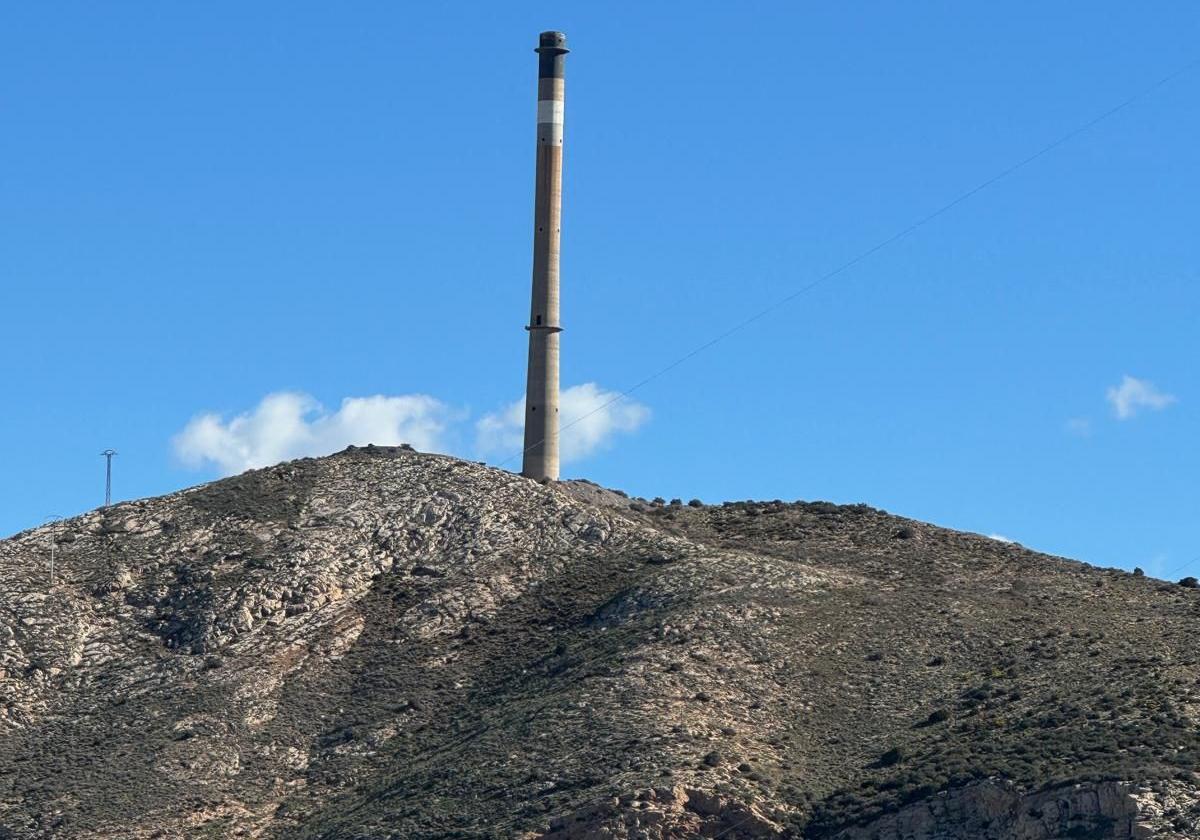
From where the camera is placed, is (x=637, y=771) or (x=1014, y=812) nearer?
(x=1014, y=812)

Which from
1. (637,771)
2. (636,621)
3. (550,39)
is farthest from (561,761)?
(550,39)

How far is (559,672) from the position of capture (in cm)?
8531

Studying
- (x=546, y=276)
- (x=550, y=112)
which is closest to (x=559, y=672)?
(x=546, y=276)

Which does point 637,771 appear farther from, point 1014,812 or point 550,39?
point 550,39

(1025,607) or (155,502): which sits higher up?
(155,502)

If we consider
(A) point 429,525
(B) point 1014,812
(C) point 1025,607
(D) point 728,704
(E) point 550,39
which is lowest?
(B) point 1014,812

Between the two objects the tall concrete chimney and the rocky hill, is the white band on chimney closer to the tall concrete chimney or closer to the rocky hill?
the tall concrete chimney

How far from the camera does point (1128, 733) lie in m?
72.5

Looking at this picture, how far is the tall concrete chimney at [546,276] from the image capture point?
10281 cm

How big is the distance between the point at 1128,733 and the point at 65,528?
45615 mm

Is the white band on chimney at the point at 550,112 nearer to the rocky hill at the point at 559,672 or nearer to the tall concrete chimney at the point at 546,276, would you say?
the tall concrete chimney at the point at 546,276

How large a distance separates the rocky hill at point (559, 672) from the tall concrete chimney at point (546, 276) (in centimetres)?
194

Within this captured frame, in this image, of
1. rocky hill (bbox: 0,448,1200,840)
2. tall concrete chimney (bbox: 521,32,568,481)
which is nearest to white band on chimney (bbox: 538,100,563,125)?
tall concrete chimney (bbox: 521,32,568,481)

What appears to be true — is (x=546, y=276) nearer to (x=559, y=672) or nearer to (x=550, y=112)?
(x=550, y=112)
